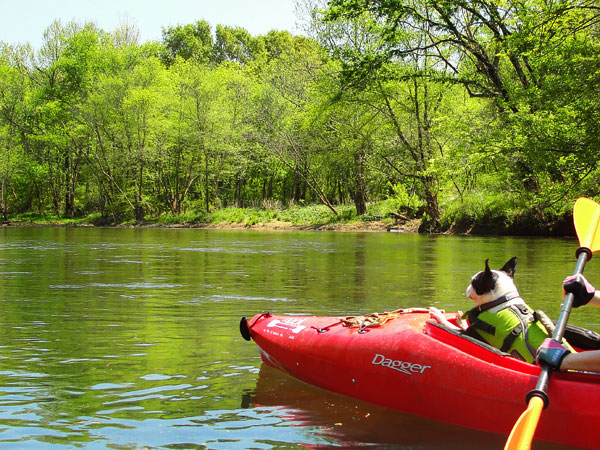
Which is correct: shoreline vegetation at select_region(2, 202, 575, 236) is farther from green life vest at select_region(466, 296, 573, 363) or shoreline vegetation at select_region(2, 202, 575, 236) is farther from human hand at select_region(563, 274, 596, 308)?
human hand at select_region(563, 274, 596, 308)

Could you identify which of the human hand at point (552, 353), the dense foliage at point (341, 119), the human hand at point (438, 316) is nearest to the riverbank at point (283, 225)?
the dense foliage at point (341, 119)

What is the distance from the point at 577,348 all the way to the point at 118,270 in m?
10.8

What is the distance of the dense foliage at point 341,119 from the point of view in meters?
18.5

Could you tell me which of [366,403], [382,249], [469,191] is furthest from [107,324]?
[469,191]

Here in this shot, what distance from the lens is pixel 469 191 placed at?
27.9m

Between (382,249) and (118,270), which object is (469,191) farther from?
(118,270)

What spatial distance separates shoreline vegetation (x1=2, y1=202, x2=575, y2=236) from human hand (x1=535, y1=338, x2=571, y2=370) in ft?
68.5

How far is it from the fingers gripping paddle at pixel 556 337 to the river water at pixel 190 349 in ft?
1.41

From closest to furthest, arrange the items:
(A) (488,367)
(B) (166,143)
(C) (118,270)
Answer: (A) (488,367), (C) (118,270), (B) (166,143)

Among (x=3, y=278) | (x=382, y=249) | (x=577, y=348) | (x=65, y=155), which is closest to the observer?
(x=577, y=348)

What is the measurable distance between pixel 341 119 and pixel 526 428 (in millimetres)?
28618

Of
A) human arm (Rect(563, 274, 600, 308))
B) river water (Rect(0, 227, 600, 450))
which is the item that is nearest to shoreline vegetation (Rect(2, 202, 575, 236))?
river water (Rect(0, 227, 600, 450))

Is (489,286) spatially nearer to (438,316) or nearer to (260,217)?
(438,316)

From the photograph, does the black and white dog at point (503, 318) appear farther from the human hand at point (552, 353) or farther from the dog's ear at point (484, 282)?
the human hand at point (552, 353)
